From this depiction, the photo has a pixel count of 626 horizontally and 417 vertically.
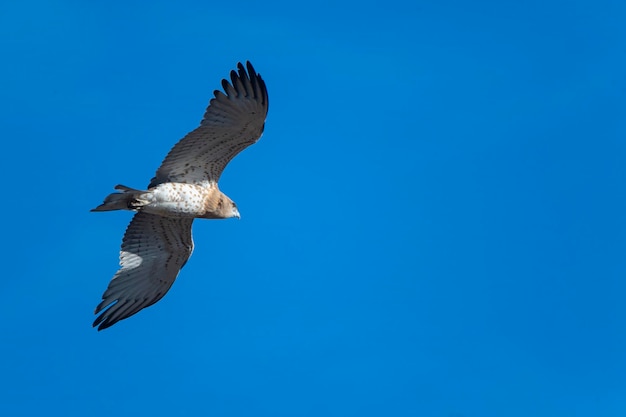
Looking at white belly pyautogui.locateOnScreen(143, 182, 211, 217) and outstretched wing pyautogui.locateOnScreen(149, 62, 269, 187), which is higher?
outstretched wing pyautogui.locateOnScreen(149, 62, 269, 187)

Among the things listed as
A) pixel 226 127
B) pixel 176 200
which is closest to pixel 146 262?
pixel 176 200

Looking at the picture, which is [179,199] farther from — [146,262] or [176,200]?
[146,262]

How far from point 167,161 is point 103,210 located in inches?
47.8

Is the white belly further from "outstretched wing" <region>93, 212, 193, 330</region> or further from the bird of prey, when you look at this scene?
"outstretched wing" <region>93, 212, 193, 330</region>

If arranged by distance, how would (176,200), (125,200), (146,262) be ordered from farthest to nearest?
(146,262) < (176,200) < (125,200)

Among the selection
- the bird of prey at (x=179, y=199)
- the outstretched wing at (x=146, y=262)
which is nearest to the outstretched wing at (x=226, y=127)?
the bird of prey at (x=179, y=199)

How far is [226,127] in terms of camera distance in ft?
45.2

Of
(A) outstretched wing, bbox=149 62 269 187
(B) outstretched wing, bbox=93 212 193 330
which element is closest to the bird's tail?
(A) outstretched wing, bbox=149 62 269 187

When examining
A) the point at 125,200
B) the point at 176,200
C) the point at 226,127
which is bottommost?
the point at 125,200

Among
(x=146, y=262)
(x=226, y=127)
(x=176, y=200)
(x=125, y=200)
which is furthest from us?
(x=146, y=262)

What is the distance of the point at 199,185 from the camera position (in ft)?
46.8

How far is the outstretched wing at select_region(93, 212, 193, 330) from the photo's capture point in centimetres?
1463

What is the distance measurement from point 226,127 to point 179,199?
118 centimetres


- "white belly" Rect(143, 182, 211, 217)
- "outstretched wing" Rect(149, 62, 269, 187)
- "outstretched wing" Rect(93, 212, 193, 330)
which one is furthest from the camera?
"outstretched wing" Rect(93, 212, 193, 330)
